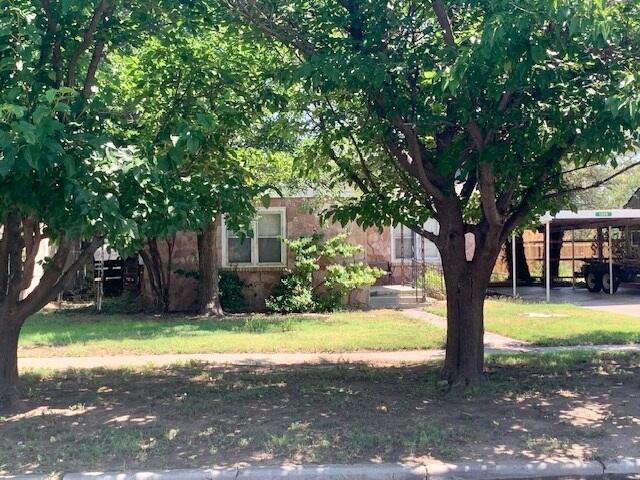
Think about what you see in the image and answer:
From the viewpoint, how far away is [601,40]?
625cm

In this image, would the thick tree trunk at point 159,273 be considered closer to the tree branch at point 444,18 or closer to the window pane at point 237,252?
the window pane at point 237,252

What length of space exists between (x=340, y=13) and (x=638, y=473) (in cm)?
535

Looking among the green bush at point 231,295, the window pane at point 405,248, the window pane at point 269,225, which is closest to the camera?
the green bush at point 231,295

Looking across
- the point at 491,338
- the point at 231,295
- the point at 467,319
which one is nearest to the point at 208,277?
the point at 231,295

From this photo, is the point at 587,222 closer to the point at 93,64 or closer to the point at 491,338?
the point at 491,338

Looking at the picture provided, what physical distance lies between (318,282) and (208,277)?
277 centimetres

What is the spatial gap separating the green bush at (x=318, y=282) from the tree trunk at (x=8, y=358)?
32.2 feet

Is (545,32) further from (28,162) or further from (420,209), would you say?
(28,162)

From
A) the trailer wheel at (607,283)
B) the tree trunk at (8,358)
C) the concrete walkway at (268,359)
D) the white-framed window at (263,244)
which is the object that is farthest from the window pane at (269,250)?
the trailer wheel at (607,283)

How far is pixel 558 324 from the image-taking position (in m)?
14.7

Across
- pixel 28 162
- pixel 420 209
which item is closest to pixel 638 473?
pixel 420 209

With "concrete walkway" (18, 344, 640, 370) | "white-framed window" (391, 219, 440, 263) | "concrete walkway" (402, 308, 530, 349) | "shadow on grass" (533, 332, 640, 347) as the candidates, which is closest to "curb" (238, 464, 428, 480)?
"concrete walkway" (18, 344, 640, 370)

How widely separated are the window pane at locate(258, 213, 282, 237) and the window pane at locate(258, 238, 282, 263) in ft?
0.51

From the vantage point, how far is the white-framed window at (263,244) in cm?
1805
